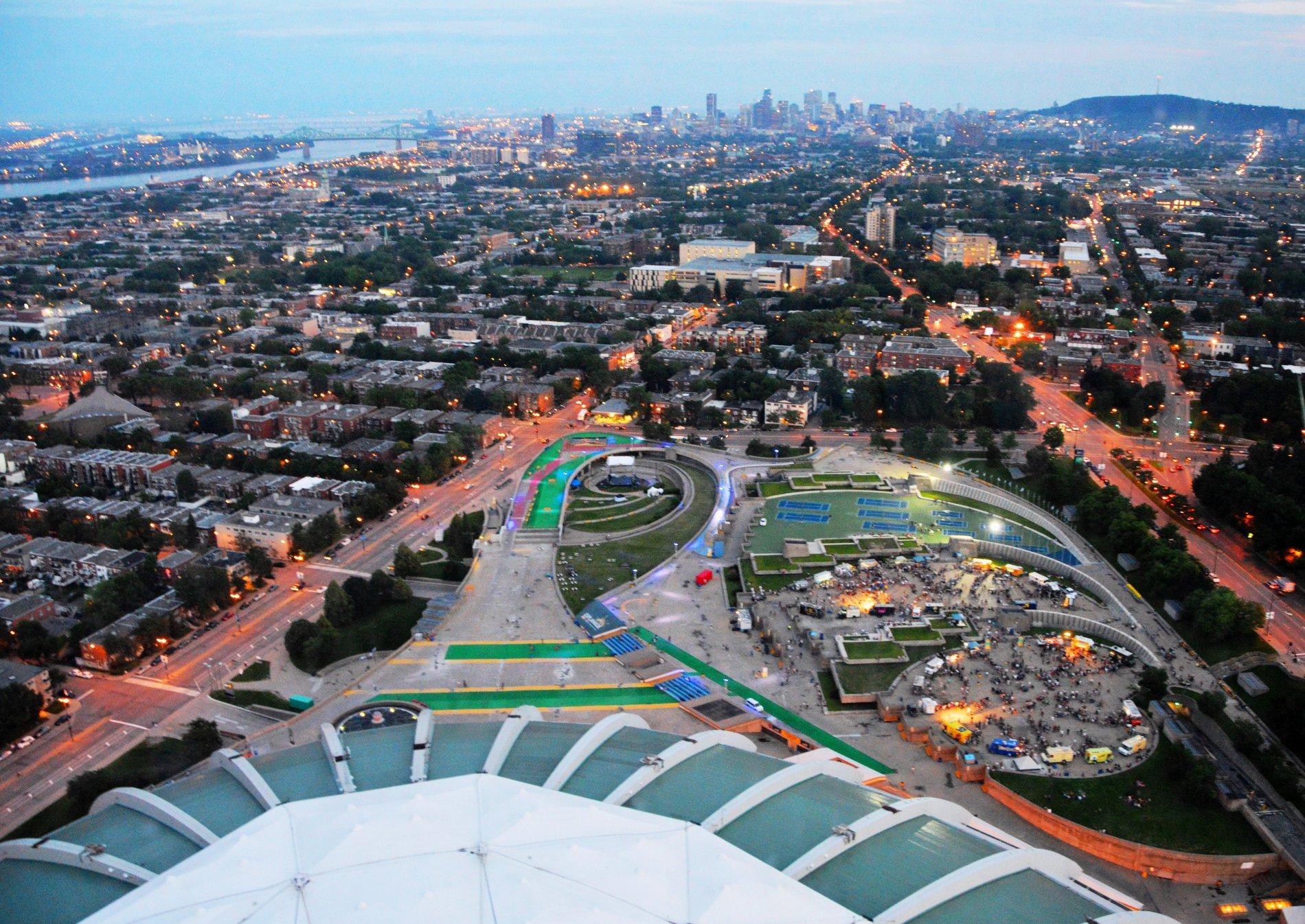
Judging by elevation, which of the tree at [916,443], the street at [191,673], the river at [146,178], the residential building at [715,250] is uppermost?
the river at [146,178]

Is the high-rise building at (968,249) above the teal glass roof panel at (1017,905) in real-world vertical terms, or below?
above

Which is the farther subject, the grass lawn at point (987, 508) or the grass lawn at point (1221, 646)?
the grass lawn at point (987, 508)

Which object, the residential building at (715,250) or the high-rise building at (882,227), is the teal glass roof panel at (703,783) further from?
the high-rise building at (882,227)

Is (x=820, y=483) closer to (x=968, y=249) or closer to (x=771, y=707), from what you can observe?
(x=771, y=707)

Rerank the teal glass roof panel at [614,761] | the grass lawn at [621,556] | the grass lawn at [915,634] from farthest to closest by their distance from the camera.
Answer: the grass lawn at [621,556] → the grass lawn at [915,634] → the teal glass roof panel at [614,761]

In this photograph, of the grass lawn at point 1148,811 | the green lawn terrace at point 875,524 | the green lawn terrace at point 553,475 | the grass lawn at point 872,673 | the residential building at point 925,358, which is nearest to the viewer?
the grass lawn at point 1148,811

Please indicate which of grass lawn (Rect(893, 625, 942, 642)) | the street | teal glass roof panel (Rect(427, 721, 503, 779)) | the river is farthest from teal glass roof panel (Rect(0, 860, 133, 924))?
the river

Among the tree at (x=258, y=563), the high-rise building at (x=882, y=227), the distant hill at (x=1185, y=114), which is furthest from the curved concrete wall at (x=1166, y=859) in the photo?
the distant hill at (x=1185, y=114)
